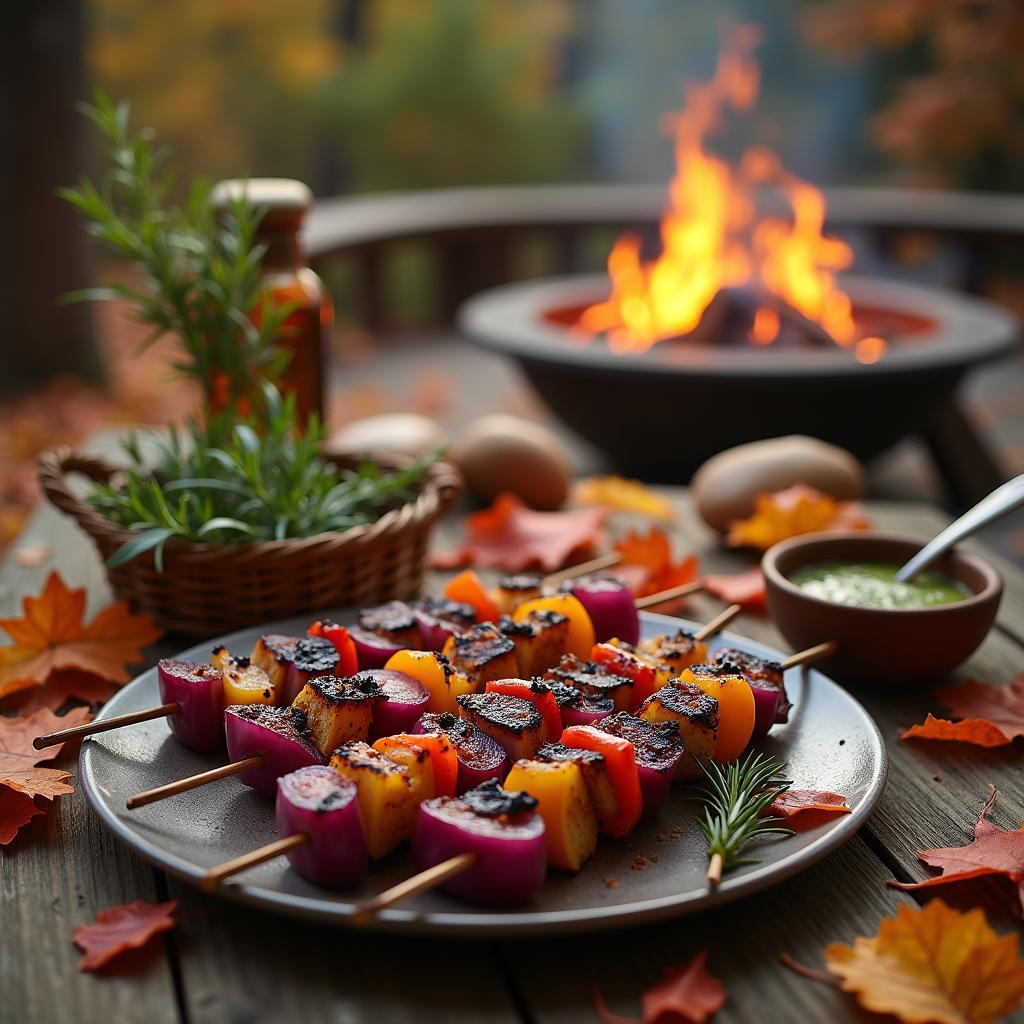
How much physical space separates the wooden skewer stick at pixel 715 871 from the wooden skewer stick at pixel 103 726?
26.2 inches

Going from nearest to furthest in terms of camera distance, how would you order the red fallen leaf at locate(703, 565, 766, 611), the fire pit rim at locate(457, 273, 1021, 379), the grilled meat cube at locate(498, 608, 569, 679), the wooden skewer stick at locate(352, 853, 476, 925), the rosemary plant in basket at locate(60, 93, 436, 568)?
the wooden skewer stick at locate(352, 853, 476, 925)
the grilled meat cube at locate(498, 608, 569, 679)
the rosemary plant in basket at locate(60, 93, 436, 568)
the red fallen leaf at locate(703, 565, 766, 611)
the fire pit rim at locate(457, 273, 1021, 379)

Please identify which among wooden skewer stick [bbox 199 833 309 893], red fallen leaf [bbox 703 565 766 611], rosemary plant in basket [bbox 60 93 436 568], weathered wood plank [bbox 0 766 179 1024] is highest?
rosemary plant in basket [bbox 60 93 436 568]

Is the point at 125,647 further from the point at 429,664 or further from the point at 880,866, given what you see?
the point at 880,866

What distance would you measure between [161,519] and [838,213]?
5928 mm

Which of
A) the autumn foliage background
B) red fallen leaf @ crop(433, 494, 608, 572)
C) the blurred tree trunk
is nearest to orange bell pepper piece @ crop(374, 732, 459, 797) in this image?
red fallen leaf @ crop(433, 494, 608, 572)

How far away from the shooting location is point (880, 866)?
1299mm

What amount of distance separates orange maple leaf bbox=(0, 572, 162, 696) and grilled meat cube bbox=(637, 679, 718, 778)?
2.62ft

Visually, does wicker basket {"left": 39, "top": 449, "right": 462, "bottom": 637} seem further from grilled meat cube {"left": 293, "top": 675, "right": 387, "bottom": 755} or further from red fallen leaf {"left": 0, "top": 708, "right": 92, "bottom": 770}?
grilled meat cube {"left": 293, "top": 675, "right": 387, "bottom": 755}

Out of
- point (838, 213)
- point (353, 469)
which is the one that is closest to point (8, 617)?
point (353, 469)

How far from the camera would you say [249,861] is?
1078 millimetres

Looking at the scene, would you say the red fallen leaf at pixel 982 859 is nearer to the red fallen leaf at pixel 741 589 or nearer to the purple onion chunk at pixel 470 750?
the purple onion chunk at pixel 470 750

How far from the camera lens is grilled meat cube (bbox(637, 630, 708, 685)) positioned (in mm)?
1546

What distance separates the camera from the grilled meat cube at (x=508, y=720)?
132 cm

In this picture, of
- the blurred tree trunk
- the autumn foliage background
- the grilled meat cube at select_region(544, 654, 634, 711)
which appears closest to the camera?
the grilled meat cube at select_region(544, 654, 634, 711)
